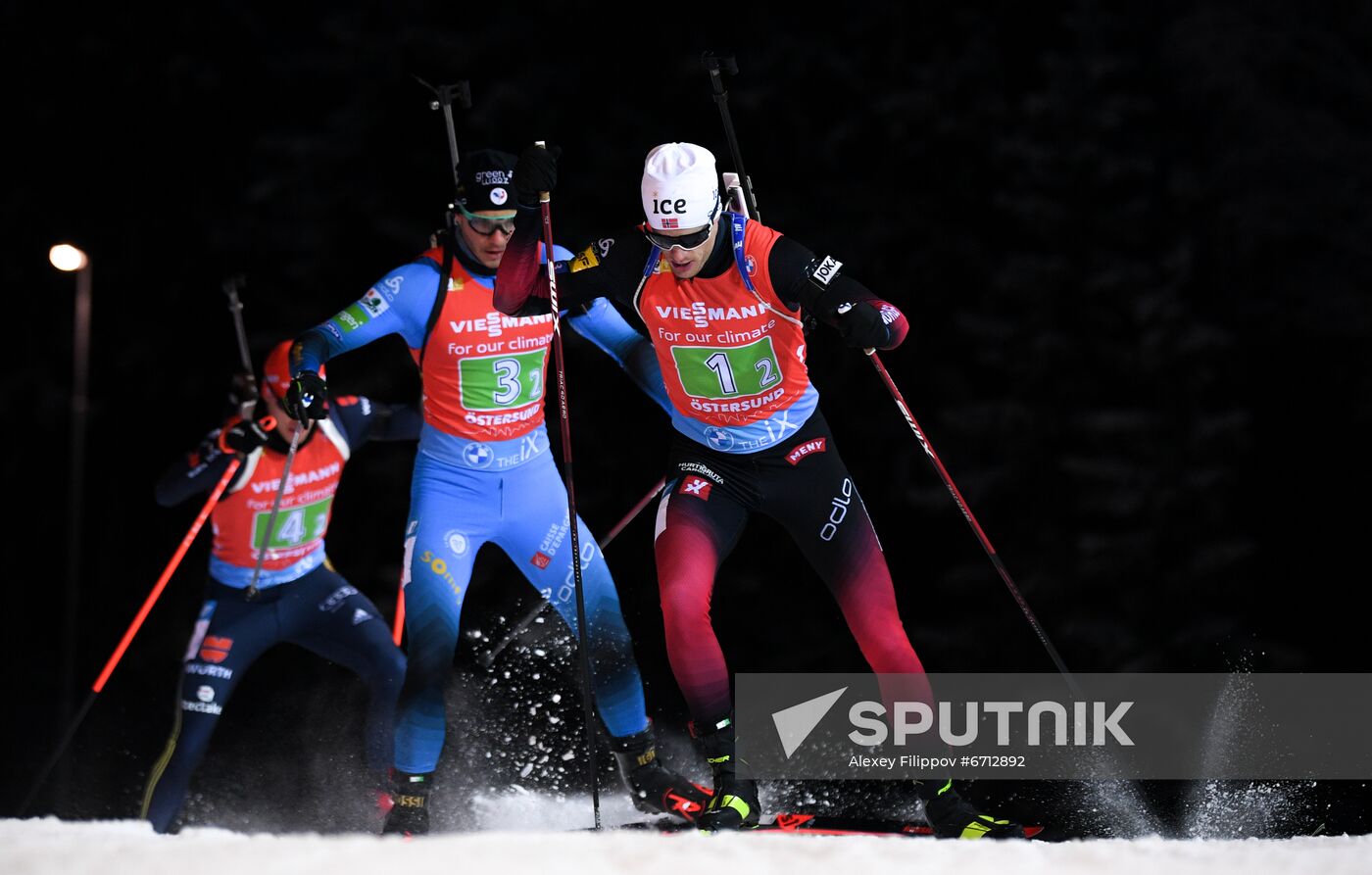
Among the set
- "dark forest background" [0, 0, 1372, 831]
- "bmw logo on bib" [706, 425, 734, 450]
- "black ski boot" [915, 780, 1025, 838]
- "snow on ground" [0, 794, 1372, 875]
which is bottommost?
"dark forest background" [0, 0, 1372, 831]

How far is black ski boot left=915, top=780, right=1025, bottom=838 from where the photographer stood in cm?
416

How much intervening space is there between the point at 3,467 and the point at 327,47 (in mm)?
4009

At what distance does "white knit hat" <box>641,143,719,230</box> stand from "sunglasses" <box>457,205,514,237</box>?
72 centimetres

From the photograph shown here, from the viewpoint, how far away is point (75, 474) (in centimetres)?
1141

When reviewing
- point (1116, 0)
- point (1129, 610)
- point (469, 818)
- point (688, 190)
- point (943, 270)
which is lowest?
point (1129, 610)

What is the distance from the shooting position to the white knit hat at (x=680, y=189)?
4.15 metres

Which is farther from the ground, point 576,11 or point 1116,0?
point 1116,0

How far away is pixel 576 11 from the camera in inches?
389

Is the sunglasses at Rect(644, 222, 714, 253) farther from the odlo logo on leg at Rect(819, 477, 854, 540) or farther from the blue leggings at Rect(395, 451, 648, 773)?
the blue leggings at Rect(395, 451, 648, 773)

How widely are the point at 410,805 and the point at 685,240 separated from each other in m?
1.80

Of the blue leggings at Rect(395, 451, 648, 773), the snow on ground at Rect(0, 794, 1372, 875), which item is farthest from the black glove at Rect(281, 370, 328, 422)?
the snow on ground at Rect(0, 794, 1372, 875)

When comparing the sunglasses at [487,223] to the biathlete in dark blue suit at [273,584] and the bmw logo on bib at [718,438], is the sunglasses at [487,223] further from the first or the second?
the biathlete in dark blue suit at [273,584]

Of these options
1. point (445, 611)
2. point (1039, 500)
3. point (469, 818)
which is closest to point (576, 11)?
point (1039, 500)

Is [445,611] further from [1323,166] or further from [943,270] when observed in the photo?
[1323,166]
